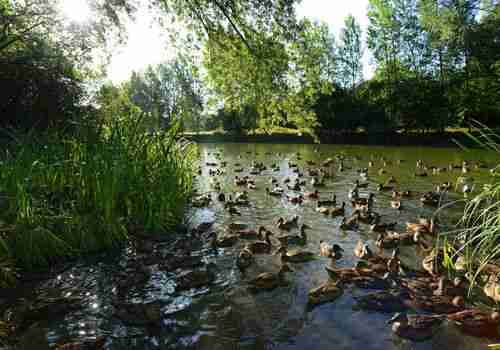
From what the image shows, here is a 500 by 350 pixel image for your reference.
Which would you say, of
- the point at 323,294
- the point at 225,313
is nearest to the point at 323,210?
the point at 323,294

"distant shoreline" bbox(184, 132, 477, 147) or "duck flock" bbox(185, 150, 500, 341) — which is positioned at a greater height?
"distant shoreline" bbox(184, 132, 477, 147)

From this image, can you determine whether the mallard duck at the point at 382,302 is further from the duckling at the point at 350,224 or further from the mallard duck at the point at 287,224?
the mallard duck at the point at 287,224

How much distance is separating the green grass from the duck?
5.48 metres

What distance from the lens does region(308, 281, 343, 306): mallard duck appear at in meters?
4.79

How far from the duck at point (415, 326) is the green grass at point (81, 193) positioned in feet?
18.0

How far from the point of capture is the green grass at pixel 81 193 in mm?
5949

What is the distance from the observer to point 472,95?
3838 cm

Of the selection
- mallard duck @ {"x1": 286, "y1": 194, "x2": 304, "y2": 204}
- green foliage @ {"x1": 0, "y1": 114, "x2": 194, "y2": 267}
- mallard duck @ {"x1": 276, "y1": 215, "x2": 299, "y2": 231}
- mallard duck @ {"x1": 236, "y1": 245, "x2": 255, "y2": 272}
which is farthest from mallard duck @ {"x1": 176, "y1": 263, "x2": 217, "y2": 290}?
mallard duck @ {"x1": 286, "y1": 194, "x2": 304, "y2": 204}

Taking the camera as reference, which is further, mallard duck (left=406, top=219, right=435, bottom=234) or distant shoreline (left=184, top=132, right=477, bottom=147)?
distant shoreline (left=184, top=132, right=477, bottom=147)

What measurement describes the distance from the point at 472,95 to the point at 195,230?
42.1 meters

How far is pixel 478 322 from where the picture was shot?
391cm

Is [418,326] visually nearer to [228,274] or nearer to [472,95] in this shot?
[228,274]

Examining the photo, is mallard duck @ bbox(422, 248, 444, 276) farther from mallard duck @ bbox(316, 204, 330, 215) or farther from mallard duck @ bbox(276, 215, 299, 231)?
mallard duck @ bbox(316, 204, 330, 215)

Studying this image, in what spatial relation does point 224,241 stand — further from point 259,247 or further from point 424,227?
point 424,227
